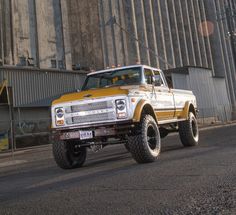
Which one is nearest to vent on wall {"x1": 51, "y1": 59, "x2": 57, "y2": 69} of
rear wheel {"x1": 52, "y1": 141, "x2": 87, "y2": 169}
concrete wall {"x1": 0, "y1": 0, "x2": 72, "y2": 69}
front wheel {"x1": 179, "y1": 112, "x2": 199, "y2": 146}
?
concrete wall {"x1": 0, "y1": 0, "x2": 72, "y2": 69}

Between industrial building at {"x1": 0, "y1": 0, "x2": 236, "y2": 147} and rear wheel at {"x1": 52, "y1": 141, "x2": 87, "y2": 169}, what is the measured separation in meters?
13.2

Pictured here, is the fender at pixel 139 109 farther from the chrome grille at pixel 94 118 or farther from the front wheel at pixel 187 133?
the front wheel at pixel 187 133

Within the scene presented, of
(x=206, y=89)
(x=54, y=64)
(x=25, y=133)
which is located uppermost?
(x=54, y=64)

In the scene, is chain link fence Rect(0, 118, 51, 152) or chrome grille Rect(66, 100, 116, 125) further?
chain link fence Rect(0, 118, 51, 152)

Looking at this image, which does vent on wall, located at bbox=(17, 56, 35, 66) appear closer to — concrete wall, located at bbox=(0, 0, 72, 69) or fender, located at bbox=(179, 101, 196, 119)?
concrete wall, located at bbox=(0, 0, 72, 69)

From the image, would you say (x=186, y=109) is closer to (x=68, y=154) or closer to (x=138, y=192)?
(x=68, y=154)

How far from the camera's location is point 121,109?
283 inches

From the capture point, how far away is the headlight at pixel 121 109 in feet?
23.5

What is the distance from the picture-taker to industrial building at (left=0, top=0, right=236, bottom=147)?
23781 millimetres

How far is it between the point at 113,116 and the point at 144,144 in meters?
0.89

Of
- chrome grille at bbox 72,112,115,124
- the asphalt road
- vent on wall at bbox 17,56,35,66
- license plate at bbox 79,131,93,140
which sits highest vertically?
vent on wall at bbox 17,56,35,66

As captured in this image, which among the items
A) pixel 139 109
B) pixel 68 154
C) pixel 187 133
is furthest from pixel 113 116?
pixel 187 133

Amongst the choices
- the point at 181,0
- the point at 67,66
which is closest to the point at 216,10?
the point at 181,0

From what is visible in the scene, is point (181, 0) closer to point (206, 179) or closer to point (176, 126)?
point (176, 126)
